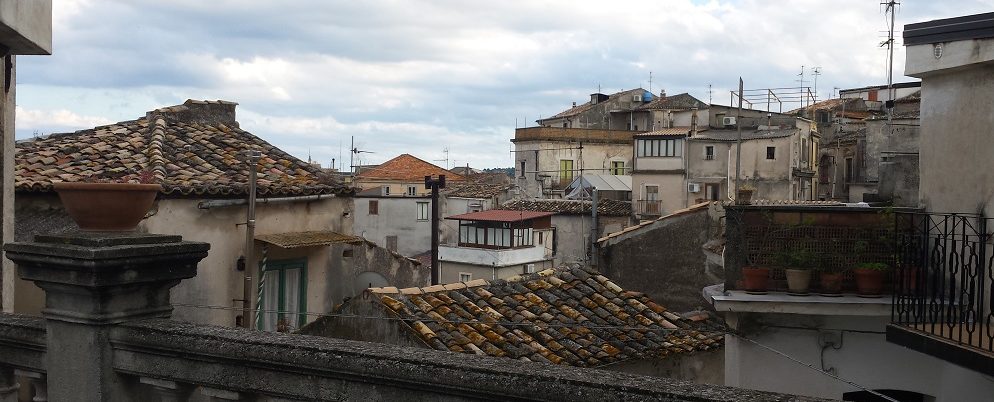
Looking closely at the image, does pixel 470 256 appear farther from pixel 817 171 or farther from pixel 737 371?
pixel 737 371

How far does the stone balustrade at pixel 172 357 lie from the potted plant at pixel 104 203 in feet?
0.43

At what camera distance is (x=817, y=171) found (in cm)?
4584

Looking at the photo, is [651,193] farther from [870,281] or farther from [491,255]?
[870,281]

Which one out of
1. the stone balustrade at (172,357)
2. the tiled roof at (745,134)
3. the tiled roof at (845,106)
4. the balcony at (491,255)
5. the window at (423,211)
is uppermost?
the tiled roof at (845,106)

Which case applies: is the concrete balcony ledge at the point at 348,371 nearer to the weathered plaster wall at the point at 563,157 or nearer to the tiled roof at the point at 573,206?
the tiled roof at the point at 573,206

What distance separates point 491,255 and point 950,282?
28907 millimetres

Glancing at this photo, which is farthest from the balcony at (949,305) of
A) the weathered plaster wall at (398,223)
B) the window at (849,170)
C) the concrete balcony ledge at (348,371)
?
the window at (849,170)

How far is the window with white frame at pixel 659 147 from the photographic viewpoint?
1828 inches

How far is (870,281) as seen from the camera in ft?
28.5

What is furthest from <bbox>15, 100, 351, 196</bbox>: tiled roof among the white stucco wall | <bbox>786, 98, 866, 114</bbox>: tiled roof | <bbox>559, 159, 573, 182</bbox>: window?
<bbox>559, 159, 573, 182</bbox>: window

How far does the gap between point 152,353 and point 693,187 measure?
4342 cm

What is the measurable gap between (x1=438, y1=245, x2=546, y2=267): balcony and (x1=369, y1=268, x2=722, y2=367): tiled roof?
76.3 ft

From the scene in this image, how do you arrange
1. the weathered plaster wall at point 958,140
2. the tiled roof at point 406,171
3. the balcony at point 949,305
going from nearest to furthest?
the balcony at point 949,305 < the weathered plaster wall at point 958,140 < the tiled roof at point 406,171

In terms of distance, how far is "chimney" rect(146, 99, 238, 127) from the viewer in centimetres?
1616
